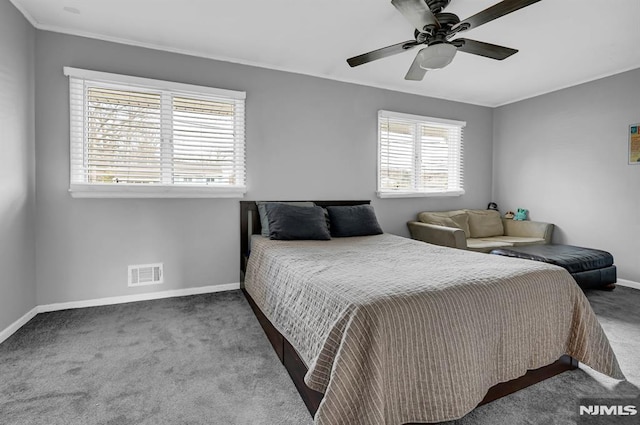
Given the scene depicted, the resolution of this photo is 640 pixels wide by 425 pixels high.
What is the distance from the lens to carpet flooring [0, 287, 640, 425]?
60.1 inches

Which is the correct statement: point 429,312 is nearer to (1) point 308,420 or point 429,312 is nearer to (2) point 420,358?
(2) point 420,358

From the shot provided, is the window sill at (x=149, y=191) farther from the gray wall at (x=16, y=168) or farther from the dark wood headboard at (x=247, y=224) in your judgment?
the gray wall at (x=16, y=168)

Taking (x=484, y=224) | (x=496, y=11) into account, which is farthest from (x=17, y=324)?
(x=484, y=224)

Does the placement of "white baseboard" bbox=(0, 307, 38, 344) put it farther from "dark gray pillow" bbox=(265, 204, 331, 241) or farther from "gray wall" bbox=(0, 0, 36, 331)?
"dark gray pillow" bbox=(265, 204, 331, 241)

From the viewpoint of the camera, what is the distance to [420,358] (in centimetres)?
133

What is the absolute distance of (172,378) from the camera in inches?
72.2

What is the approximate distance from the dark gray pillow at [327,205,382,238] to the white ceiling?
1.61m

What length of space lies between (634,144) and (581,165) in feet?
1.82

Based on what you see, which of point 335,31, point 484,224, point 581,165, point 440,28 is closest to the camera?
point 440,28

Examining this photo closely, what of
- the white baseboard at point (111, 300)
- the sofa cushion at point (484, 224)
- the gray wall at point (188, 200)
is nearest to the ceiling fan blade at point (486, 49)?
the gray wall at point (188, 200)

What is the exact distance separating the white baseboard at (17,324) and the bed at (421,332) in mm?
1869

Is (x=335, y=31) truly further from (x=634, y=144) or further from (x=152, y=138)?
(x=634, y=144)

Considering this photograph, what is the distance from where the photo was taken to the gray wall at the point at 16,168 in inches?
90.9

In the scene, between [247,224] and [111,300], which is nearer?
[111,300]
